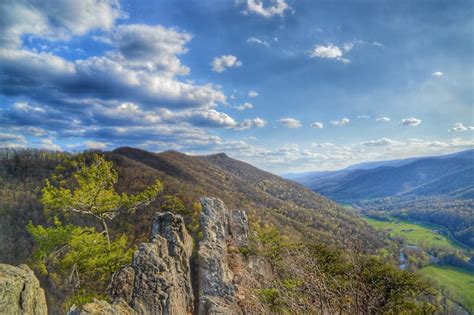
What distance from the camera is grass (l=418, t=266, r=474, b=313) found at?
10338cm

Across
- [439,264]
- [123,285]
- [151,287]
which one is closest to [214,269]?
[151,287]

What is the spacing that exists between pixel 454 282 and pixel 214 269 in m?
146

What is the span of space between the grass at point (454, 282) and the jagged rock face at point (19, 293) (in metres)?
113

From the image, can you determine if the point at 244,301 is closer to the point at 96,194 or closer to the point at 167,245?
the point at 167,245

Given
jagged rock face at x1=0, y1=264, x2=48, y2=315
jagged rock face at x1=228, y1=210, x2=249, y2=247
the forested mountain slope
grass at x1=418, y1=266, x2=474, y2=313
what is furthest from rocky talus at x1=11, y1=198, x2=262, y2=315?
grass at x1=418, y1=266, x2=474, y2=313

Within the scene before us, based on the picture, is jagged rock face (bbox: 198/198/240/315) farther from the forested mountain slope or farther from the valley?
the valley

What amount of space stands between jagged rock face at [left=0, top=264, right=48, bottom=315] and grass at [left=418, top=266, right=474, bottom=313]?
113 m

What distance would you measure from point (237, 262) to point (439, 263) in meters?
165

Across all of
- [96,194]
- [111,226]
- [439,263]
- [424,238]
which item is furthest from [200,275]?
[424,238]

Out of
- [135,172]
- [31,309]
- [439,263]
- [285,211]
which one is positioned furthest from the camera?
[285,211]

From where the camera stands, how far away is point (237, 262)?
2609cm

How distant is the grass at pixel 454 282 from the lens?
103375mm

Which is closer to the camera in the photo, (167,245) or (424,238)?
(167,245)

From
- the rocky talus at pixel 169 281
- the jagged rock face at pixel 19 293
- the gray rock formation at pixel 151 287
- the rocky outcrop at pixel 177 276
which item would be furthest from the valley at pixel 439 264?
the jagged rock face at pixel 19 293
